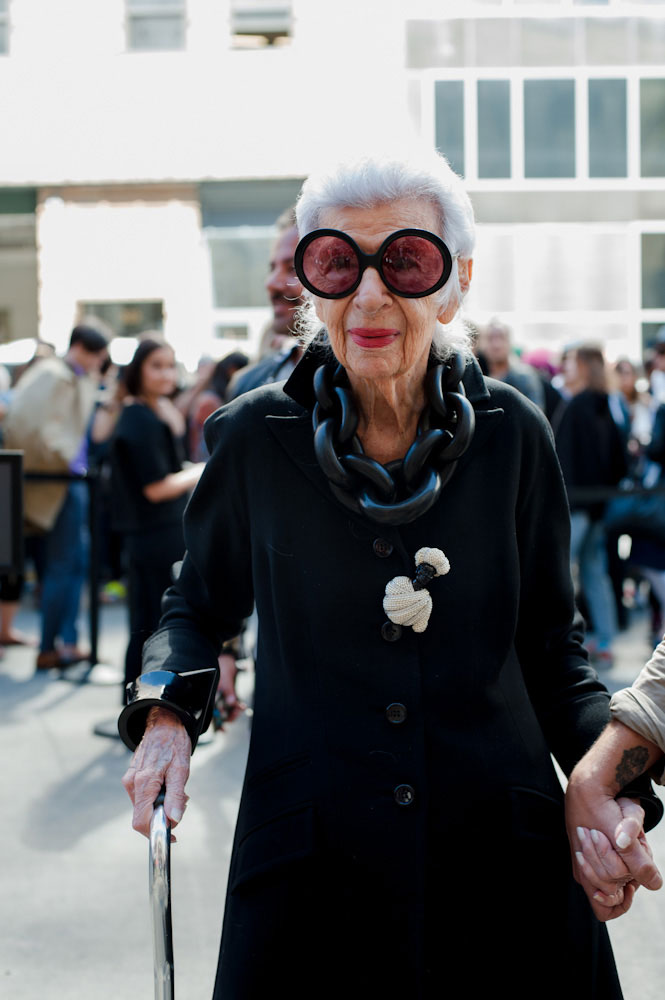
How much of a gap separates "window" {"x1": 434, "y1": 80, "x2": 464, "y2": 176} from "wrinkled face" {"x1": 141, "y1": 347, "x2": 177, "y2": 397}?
1409 cm

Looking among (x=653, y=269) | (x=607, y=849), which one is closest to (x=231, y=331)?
(x=653, y=269)

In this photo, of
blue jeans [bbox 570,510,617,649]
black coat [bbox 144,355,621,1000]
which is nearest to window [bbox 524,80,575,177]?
blue jeans [bbox 570,510,617,649]

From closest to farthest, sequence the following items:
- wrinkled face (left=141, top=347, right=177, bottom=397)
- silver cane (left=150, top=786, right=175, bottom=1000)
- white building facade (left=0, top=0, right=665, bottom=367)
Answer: silver cane (left=150, top=786, right=175, bottom=1000) → wrinkled face (left=141, top=347, right=177, bottom=397) → white building facade (left=0, top=0, right=665, bottom=367)

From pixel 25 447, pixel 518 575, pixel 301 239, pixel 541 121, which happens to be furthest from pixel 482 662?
pixel 541 121

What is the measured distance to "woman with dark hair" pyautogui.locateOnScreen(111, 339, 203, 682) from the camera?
5785mm

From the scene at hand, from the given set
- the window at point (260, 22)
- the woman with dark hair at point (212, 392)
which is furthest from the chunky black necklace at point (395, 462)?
the window at point (260, 22)

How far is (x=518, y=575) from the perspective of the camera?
1.84 metres

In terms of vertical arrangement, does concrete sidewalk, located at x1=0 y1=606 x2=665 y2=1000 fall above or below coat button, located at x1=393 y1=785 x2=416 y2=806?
below

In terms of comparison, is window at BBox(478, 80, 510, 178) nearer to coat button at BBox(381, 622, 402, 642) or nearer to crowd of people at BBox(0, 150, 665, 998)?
crowd of people at BBox(0, 150, 665, 998)

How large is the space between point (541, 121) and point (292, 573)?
19.0 m

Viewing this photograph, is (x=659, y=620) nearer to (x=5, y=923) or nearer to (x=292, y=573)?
(x=5, y=923)

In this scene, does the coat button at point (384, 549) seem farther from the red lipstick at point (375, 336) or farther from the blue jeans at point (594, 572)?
the blue jeans at point (594, 572)

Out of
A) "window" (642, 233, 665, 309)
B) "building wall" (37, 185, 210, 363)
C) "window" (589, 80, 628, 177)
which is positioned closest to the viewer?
"building wall" (37, 185, 210, 363)

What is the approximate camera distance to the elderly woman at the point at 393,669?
173 cm
